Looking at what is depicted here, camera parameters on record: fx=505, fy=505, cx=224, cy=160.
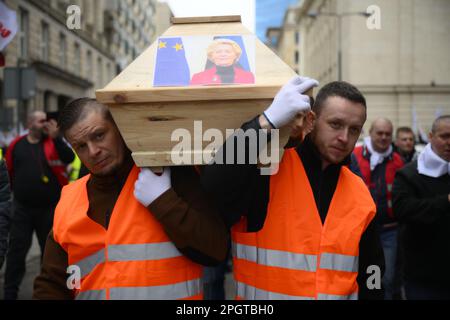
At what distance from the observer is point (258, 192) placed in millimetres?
2066

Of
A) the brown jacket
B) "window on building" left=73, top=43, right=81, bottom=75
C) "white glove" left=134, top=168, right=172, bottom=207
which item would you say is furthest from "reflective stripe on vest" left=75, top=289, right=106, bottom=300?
"window on building" left=73, top=43, right=81, bottom=75

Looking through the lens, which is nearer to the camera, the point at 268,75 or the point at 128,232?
the point at 268,75

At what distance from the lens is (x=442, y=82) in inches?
1161

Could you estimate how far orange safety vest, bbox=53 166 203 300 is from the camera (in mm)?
2068

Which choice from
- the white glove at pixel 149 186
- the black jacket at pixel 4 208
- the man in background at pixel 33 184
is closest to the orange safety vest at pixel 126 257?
the white glove at pixel 149 186

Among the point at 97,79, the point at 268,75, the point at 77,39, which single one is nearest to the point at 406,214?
the point at 268,75

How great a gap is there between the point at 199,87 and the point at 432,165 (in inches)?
96.7

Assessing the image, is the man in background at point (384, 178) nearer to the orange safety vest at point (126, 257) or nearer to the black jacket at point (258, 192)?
the black jacket at point (258, 192)

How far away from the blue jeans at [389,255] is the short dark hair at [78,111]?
13.0ft

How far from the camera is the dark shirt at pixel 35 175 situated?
542 cm

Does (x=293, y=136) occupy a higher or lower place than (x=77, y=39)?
lower

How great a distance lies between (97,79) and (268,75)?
28238mm
